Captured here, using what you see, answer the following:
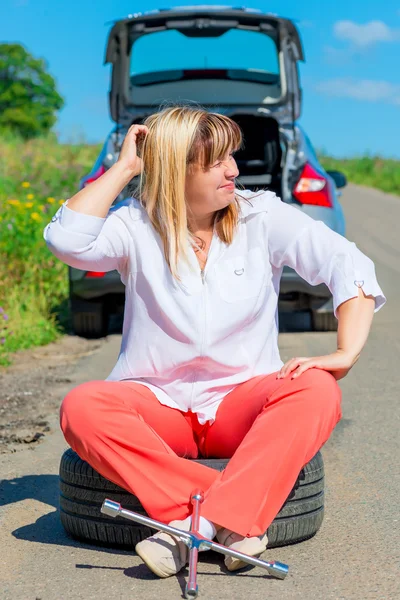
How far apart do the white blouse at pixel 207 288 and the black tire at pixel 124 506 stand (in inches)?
12.5

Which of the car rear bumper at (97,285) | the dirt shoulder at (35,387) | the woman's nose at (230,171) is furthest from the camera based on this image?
the car rear bumper at (97,285)


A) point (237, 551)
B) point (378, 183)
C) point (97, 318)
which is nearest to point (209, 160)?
point (237, 551)

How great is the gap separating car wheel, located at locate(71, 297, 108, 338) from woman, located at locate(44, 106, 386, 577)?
12.5 feet

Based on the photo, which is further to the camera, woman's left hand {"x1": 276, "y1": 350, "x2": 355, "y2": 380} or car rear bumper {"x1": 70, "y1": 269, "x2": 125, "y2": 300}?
car rear bumper {"x1": 70, "y1": 269, "x2": 125, "y2": 300}

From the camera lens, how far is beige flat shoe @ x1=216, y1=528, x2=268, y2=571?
2.74 metres

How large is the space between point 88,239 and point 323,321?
4.31m

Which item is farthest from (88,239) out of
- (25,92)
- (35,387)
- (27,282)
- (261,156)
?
(25,92)

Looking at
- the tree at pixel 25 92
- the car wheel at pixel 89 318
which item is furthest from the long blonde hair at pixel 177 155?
the tree at pixel 25 92

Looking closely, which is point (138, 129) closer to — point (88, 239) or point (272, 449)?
point (88, 239)

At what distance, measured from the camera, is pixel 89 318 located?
7223 millimetres

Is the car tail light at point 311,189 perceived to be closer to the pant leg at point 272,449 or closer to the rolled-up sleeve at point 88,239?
the rolled-up sleeve at point 88,239

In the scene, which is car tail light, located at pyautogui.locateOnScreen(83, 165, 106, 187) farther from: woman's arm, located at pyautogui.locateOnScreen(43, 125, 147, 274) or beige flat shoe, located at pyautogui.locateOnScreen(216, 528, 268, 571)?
beige flat shoe, located at pyautogui.locateOnScreen(216, 528, 268, 571)

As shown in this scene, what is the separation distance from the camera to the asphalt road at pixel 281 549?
2.69m

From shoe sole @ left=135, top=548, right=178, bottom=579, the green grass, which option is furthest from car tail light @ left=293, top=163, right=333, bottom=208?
the green grass
